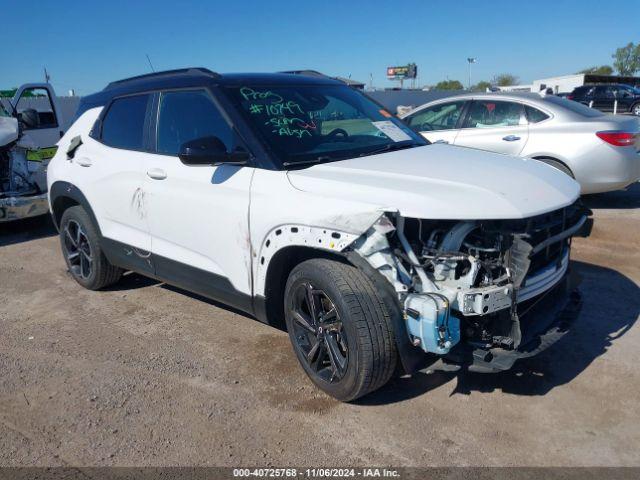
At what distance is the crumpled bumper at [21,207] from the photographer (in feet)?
22.8

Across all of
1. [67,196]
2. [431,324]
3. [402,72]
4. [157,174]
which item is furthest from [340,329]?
[402,72]

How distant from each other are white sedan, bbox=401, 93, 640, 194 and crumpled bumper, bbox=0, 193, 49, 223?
5.21 m

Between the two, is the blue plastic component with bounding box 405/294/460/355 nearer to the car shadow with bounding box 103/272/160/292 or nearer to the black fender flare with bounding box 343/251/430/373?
the black fender flare with bounding box 343/251/430/373

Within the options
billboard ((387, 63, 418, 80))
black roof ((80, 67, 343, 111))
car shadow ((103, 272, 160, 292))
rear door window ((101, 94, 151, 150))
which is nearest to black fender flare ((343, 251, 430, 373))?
black roof ((80, 67, 343, 111))

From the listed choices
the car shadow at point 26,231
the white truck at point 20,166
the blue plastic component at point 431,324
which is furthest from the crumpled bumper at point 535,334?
the car shadow at point 26,231

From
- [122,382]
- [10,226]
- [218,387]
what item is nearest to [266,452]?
[218,387]

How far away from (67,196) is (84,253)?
0.54m

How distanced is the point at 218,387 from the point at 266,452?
0.76 meters

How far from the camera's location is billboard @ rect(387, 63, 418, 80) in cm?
8362

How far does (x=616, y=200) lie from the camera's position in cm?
850

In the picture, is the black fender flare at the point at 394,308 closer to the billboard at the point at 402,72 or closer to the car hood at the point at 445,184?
the car hood at the point at 445,184

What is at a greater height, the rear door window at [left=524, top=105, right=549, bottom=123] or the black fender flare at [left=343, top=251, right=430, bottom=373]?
the rear door window at [left=524, top=105, right=549, bottom=123]

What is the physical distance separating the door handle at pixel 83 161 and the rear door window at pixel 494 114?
532cm

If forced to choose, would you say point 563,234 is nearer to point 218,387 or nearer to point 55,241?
point 218,387
